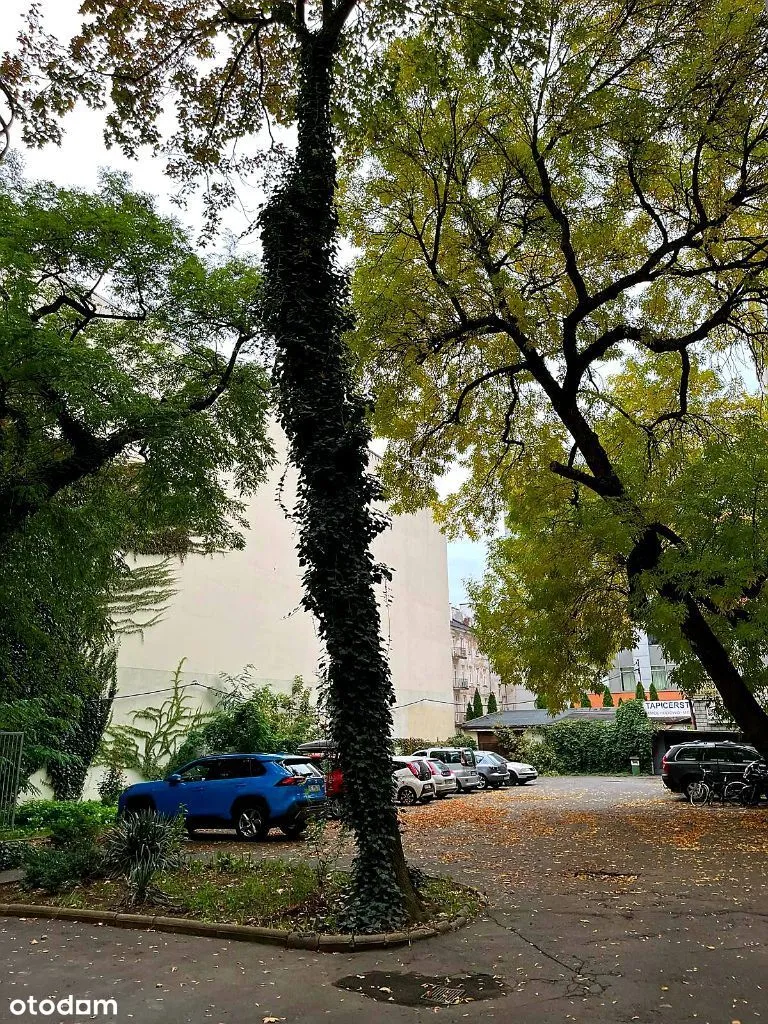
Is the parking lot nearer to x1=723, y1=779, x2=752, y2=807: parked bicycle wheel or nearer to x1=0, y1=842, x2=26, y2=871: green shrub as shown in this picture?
x1=0, y1=842, x2=26, y2=871: green shrub

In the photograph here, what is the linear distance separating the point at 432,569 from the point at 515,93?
114ft

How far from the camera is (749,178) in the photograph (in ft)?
44.9

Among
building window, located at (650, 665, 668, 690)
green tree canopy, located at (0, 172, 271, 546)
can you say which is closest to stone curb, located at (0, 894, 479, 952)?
green tree canopy, located at (0, 172, 271, 546)

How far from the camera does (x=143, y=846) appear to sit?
10070 mm

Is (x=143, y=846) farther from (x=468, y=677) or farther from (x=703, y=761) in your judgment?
(x=468, y=677)

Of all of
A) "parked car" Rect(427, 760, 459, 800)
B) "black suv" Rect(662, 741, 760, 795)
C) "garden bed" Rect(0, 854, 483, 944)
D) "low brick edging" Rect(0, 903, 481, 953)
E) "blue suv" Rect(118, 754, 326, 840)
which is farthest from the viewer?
"parked car" Rect(427, 760, 459, 800)

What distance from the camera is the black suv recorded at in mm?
21906

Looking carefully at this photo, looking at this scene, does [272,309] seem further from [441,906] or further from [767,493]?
[767,493]

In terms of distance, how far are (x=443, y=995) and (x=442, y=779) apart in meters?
21.8

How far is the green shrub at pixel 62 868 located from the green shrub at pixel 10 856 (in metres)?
1.22

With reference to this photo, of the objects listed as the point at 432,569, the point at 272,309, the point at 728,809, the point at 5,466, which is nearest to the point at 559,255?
the point at 272,309

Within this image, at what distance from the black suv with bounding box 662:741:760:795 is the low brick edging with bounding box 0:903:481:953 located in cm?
1693

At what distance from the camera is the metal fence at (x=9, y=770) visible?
46.3 feet

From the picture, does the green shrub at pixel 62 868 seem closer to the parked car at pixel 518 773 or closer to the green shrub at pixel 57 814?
the green shrub at pixel 57 814
